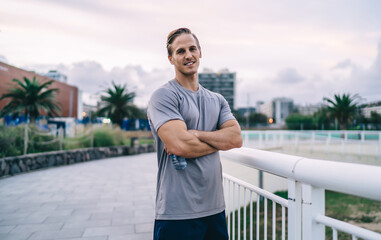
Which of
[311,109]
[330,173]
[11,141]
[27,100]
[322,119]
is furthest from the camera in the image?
[311,109]

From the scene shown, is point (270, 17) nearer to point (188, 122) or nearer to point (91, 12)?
point (91, 12)

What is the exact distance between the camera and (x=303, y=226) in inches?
46.6

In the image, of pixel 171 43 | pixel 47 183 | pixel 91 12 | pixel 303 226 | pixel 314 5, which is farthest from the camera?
pixel 314 5

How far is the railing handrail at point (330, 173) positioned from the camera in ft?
2.82

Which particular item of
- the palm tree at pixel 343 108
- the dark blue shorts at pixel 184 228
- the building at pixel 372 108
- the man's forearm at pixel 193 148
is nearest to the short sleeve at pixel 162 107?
the man's forearm at pixel 193 148

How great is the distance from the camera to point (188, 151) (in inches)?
56.5

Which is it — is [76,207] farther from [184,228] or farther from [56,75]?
[56,75]

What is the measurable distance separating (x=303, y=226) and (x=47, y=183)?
708cm

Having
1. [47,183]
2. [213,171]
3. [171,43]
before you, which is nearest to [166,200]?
[213,171]

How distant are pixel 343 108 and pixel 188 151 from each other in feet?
124

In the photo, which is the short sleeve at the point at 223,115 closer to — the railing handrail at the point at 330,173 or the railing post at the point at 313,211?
the railing handrail at the point at 330,173

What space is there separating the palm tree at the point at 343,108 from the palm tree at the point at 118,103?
25973 mm

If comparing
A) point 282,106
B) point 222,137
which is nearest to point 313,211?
point 222,137

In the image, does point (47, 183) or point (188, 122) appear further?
point (47, 183)
